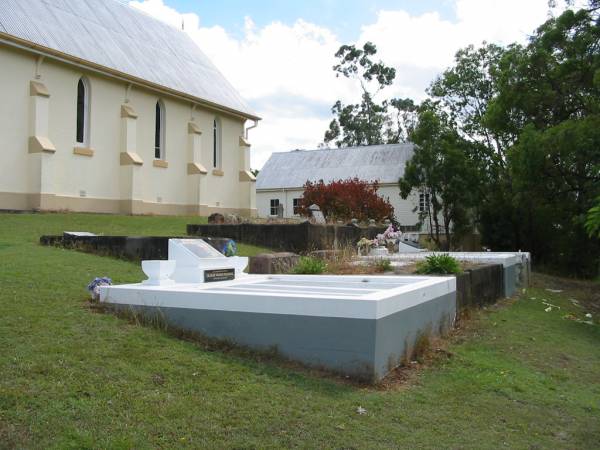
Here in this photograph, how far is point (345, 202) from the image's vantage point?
24.1m

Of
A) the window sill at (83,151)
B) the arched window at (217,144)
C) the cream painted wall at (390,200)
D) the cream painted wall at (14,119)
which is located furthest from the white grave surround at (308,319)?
the cream painted wall at (390,200)

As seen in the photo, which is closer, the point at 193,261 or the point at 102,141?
the point at 193,261

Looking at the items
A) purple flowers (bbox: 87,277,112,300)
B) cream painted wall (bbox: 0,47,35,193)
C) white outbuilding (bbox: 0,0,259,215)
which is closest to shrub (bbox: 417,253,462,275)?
purple flowers (bbox: 87,277,112,300)

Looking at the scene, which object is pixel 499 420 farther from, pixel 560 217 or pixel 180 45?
pixel 180 45

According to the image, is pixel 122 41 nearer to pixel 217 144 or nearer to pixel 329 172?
pixel 217 144

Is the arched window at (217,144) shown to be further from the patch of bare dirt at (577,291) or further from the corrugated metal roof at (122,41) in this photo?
the patch of bare dirt at (577,291)

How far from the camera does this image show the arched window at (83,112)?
81.6 ft

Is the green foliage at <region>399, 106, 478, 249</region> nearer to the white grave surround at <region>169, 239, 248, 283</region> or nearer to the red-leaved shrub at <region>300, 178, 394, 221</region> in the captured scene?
the red-leaved shrub at <region>300, 178, 394, 221</region>

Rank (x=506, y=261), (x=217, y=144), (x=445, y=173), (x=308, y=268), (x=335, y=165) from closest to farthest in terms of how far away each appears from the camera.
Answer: (x=308, y=268) < (x=506, y=261) < (x=445, y=173) < (x=217, y=144) < (x=335, y=165)

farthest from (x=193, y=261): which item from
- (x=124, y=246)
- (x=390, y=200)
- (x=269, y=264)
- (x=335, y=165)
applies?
(x=335, y=165)

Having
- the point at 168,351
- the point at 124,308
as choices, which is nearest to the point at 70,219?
the point at 124,308

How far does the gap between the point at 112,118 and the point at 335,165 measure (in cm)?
2159

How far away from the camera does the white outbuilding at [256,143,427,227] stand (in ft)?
135

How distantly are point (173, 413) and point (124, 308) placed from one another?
301 cm
